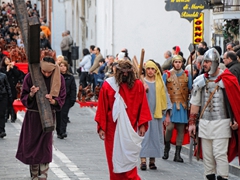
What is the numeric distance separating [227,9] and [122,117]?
14.7m

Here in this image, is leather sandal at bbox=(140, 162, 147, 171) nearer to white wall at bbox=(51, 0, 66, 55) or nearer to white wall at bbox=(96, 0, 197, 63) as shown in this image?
white wall at bbox=(96, 0, 197, 63)

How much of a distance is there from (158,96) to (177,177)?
5.05 feet

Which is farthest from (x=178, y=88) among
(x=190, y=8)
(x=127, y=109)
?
(x=190, y=8)

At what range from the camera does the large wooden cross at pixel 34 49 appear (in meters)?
9.98

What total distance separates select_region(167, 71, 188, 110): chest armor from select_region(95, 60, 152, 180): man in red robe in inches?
170

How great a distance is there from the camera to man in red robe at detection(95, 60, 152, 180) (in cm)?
1123

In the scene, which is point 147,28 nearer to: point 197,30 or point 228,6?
point 228,6

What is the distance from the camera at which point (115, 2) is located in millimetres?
35688

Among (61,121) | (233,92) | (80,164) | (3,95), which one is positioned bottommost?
(80,164)

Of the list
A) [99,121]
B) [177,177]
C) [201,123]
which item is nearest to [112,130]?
[99,121]

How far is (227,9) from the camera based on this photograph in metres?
25.4

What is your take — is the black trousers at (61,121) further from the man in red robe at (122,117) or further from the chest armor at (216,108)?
the man in red robe at (122,117)

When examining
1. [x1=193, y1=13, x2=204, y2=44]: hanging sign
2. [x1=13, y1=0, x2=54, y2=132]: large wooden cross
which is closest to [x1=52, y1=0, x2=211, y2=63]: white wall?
[x1=193, y1=13, x2=204, y2=44]: hanging sign

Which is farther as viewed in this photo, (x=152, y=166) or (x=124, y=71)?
(x=152, y=166)
